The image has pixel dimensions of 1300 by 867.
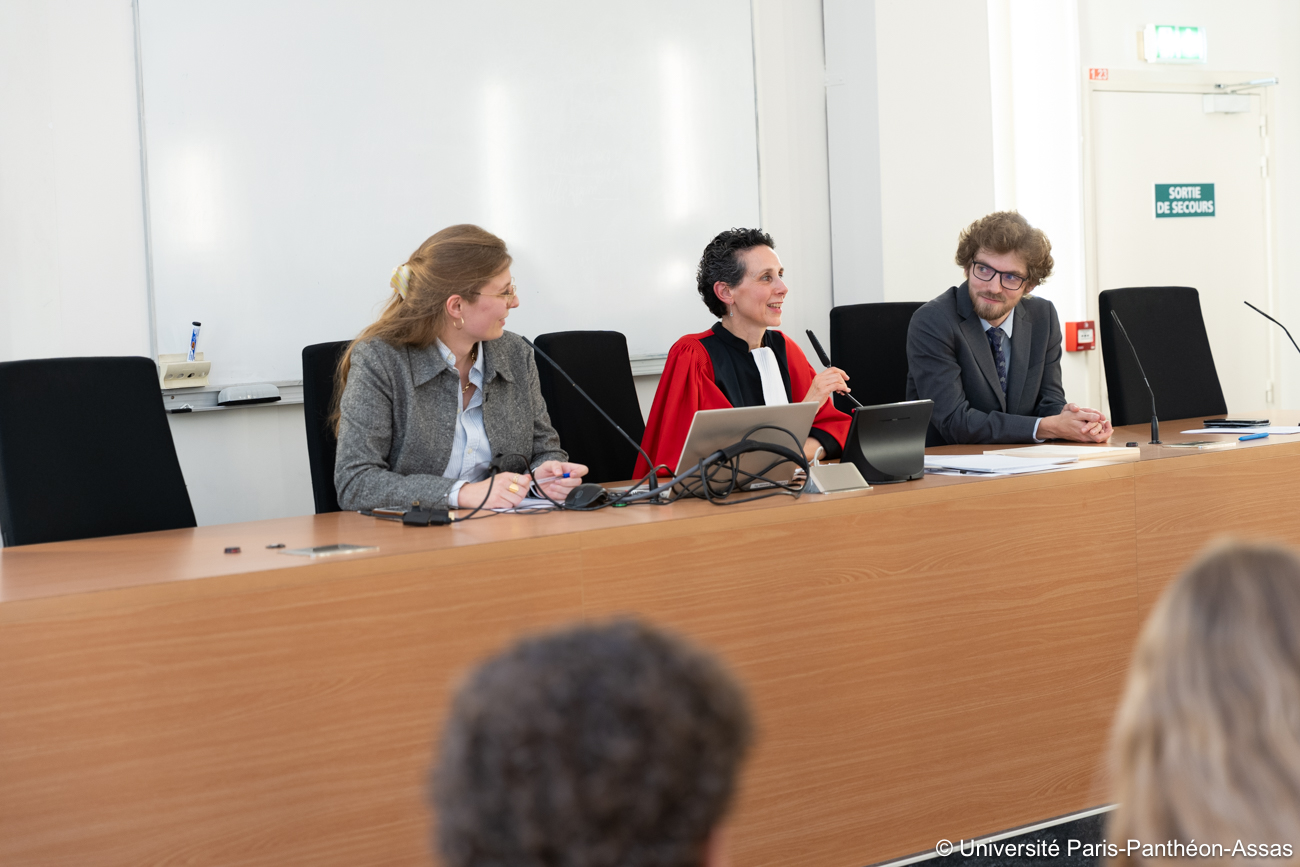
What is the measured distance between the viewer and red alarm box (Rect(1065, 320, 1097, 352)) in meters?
4.54

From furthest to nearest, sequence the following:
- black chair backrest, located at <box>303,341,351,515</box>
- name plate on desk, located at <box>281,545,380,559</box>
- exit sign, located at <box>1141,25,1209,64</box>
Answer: exit sign, located at <box>1141,25,1209,64</box>
black chair backrest, located at <box>303,341,351,515</box>
name plate on desk, located at <box>281,545,380,559</box>

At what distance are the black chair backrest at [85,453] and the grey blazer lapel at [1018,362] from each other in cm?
203

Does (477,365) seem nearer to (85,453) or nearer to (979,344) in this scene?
(85,453)

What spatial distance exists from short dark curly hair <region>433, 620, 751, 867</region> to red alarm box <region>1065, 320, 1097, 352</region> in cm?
441

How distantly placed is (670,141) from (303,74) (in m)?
1.17

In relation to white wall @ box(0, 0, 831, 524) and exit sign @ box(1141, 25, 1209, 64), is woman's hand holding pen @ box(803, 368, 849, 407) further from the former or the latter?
exit sign @ box(1141, 25, 1209, 64)

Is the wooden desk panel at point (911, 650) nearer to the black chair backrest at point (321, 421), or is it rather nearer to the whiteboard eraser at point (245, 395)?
the black chair backrest at point (321, 421)

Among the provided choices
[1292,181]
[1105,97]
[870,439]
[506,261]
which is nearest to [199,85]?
[506,261]

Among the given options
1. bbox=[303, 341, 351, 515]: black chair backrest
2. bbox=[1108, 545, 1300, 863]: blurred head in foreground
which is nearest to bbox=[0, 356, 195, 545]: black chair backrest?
bbox=[303, 341, 351, 515]: black chair backrest

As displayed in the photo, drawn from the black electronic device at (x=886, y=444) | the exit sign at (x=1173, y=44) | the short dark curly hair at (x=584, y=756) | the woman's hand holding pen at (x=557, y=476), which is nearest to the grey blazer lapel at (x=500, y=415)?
the woman's hand holding pen at (x=557, y=476)

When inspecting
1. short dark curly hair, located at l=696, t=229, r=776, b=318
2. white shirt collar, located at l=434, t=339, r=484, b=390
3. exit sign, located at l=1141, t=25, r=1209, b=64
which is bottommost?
white shirt collar, located at l=434, t=339, r=484, b=390

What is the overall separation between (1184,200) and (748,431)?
357cm

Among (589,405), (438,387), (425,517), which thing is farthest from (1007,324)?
(425,517)

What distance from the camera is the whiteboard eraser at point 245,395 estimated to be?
3.04 m
